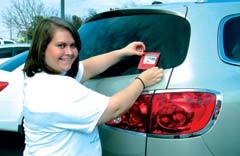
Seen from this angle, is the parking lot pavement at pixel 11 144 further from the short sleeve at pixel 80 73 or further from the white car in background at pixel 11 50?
the white car in background at pixel 11 50

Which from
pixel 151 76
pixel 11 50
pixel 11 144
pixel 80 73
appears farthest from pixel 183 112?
pixel 11 50

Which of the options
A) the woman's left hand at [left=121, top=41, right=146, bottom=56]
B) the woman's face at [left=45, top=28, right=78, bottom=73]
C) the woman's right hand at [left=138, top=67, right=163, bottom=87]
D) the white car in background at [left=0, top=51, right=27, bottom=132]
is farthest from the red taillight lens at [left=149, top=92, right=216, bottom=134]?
the white car in background at [left=0, top=51, right=27, bottom=132]

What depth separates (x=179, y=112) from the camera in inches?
92.0

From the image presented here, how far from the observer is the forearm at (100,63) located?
2.80 meters

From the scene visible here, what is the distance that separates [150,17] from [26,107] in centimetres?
101

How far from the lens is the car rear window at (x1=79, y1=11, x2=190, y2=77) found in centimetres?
254

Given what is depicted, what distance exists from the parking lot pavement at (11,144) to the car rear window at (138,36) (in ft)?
9.72

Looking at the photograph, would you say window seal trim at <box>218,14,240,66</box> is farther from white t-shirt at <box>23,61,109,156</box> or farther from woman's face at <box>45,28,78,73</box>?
woman's face at <box>45,28,78,73</box>

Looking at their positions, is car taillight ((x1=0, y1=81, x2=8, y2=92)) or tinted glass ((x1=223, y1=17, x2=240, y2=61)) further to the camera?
car taillight ((x1=0, y1=81, x2=8, y2=92))

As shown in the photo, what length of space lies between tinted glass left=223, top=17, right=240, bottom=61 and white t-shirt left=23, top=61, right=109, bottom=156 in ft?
2.79

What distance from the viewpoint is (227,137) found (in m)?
2.43

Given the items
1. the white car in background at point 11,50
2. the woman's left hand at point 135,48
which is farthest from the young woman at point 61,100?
the white car in background at point 11,50

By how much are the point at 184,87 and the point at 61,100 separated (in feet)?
2.21

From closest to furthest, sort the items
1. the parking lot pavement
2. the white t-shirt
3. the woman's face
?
the white t-shirt → the woman's face → the parking lot pavement
